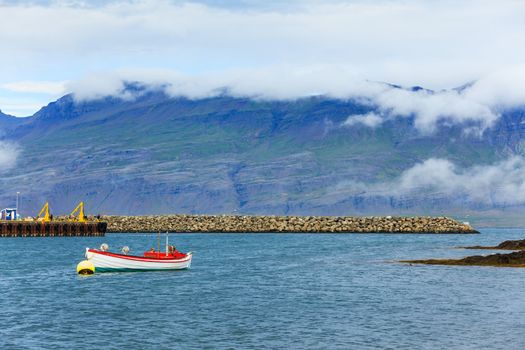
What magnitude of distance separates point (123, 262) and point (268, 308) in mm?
29620

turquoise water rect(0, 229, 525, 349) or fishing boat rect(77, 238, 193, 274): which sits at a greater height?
fishing boat rect(77, 238, 193, 274)

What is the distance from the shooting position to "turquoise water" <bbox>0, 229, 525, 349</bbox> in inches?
1896

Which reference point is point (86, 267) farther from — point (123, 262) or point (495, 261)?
point (495, 261)

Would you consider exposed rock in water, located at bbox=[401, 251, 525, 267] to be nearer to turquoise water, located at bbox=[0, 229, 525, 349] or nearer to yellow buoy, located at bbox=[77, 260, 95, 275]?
turquoise water, located at bbox=[0, 229, 525, 349]

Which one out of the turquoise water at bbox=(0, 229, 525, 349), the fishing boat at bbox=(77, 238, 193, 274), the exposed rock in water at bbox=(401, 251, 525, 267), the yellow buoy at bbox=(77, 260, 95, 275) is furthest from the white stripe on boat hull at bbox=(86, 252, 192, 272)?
the exposed rock in water at bbox=(401, 251, 525, 267)

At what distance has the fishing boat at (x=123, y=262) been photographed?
87.2m

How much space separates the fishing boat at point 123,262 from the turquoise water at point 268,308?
1007mm

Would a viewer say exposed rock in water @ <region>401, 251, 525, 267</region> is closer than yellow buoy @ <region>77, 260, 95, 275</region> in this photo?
No

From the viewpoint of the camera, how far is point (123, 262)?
8788cm

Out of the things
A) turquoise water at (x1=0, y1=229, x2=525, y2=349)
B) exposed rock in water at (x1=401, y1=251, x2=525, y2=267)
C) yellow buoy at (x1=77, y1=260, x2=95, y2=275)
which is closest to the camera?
turquoise water at (x1=0, y1=229, x2=525, y2=349)

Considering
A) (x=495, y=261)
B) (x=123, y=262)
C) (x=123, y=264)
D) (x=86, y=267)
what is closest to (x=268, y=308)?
(x=123, y=262)

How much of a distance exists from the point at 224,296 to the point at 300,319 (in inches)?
569

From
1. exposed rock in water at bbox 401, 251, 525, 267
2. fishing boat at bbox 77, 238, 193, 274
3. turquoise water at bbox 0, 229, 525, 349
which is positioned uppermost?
fishing boat at bbox 77, 238, 193, 274

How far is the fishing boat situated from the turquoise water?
1.01m
